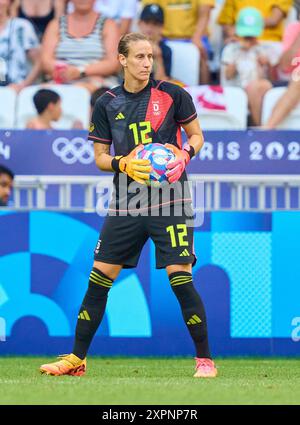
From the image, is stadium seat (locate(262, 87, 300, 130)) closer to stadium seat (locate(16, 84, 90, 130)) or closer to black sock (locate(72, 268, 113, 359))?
stadium seat (locate(16, 84, 90, 130))

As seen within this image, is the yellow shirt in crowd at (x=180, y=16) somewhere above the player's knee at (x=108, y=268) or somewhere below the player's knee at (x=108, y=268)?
above

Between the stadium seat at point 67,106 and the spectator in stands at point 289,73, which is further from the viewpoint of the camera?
the stadium seat at point 67,106

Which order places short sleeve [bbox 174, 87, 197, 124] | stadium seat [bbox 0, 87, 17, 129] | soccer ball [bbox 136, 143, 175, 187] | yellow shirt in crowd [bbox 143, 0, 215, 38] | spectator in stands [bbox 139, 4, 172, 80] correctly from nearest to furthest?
1. soccer ball [bbox 136, 143, 175, 187]
2. short sleeve [bbox 174, 87, 197, 124]
3. stadium seat [bbox 0, 87, 17, 129]
4. spectator in stands [bbox 139, 4, 172, 80]
5. yellow shirt in crowd [bbox 143, 0, 215, 38]

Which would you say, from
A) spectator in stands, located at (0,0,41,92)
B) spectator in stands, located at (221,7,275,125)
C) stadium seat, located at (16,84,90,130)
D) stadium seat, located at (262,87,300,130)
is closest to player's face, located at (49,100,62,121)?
stadium seat, located at (16,84,90,130)

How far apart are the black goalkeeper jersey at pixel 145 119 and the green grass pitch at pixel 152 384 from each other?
1176 mm

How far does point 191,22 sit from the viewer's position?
1277 cm

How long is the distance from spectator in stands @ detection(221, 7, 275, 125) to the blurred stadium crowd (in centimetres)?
1

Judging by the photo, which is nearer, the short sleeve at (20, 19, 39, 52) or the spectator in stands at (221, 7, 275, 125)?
the spectator in stands at (221, 7, 275, 125)

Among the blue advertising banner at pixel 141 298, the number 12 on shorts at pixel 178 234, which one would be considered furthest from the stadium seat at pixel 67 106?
the number 12 on shorts at pixel 178 234

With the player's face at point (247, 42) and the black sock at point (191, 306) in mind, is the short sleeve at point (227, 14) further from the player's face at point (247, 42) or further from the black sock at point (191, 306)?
the black sock at point (191, 306)

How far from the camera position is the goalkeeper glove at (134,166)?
6.70 metres

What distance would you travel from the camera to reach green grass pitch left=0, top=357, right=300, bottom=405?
225 inches

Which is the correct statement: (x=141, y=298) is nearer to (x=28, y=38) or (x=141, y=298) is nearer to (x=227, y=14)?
(x=28, y=38)
